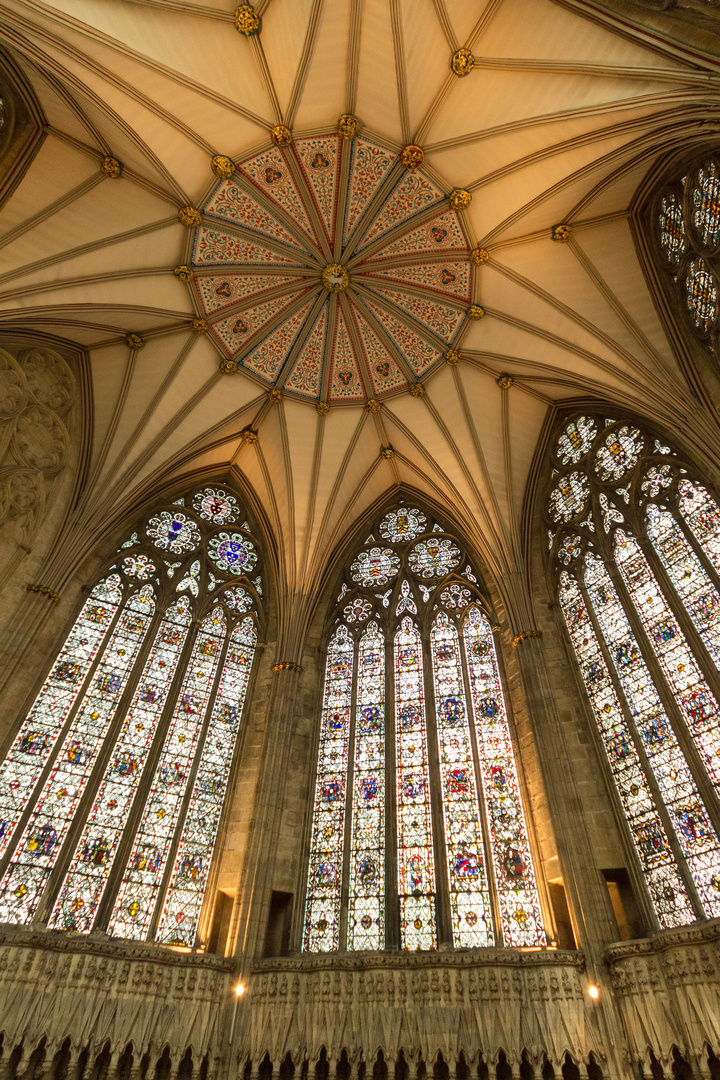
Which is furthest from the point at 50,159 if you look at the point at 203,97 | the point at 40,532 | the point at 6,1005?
the point at 6,1005

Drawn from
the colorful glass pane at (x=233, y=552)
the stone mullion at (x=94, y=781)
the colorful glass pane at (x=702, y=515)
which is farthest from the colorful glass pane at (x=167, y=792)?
the colorful glass pane at (x=702, y=515)

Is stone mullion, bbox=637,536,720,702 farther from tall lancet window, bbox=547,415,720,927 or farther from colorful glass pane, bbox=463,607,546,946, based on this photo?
colorful glass pane, bbox=463,607,546,946

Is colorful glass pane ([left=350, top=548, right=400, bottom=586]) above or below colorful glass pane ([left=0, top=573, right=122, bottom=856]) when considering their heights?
above

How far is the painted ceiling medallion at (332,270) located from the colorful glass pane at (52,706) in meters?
6.04

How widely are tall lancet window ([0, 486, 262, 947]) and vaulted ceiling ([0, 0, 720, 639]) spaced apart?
1471mm

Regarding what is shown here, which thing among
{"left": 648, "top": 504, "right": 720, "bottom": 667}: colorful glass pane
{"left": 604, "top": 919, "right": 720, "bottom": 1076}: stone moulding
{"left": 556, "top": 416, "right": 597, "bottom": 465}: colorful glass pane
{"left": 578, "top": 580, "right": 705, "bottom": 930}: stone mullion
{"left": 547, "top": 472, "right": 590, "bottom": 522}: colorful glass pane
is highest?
{"left": 556, "top": 416, "right": 597, "bottom": 465}: colorful glass pane

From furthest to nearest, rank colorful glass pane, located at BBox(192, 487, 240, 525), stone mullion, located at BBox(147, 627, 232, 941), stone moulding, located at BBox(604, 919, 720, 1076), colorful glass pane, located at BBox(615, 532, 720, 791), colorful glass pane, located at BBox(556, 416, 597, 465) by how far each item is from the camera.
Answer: colorful glass pane, located at BBox(192, 487, 240, 525), colorful glass pane, located at BBox(556, 416, 597, 465), stone mullion, located at BBox(147, 627, 232, 941), colorful glass pane, located at BBox(615, 532, 720, 791), stone moulding, located at BBox(604, 919, 720, 1076)

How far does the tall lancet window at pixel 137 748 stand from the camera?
10.1 metres

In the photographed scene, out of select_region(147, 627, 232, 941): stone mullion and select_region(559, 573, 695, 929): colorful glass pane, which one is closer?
select_region(559, 573, 695, 929): colorful glass pane

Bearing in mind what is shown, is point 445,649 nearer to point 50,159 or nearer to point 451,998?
point 451,998

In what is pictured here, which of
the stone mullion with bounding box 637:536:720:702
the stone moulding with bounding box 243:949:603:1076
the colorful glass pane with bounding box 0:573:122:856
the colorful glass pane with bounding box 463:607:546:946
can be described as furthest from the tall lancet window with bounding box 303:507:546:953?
the colorful glass pane with bounding box 0:573:122:856

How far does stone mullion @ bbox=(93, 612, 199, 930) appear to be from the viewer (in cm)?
1002

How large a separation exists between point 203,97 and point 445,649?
35.1ft

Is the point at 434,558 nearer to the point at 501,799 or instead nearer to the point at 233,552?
the point at 233,552
